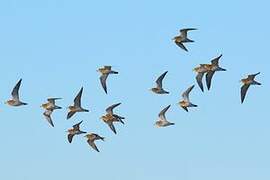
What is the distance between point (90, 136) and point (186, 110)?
9494 mm

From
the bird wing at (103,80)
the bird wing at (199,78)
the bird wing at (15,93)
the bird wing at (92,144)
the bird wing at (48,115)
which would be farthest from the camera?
the bird wing at (48,115)

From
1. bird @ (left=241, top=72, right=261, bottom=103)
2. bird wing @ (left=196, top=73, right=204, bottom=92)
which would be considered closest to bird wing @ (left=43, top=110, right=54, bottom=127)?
bird wing @ (left=196, top=73, right=204, bottom=92)

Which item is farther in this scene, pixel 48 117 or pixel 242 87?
pixel 48 117

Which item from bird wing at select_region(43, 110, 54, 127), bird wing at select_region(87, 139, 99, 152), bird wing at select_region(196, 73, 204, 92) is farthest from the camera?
bird wing at select_region(43, 110, 54, 127)

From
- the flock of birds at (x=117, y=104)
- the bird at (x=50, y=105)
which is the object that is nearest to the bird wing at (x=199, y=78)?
the flock of birds at (x=117, y=104)

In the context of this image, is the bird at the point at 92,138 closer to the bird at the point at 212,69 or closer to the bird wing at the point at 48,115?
the bird wing at the point at 48,115

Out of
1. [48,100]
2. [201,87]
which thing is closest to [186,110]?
[201,87]

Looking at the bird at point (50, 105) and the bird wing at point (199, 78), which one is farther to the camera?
the bird at point (50, 105)

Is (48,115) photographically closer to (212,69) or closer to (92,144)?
(92,144)

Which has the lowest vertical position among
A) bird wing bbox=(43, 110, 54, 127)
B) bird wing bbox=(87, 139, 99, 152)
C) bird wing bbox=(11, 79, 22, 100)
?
bird wing bbox=(87, 139, 99, 152)

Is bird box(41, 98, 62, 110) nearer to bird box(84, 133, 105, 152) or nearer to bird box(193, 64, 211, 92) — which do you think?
bird box(84, 133, 105, 152)

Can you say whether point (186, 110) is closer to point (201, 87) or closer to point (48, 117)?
point (201, 87)

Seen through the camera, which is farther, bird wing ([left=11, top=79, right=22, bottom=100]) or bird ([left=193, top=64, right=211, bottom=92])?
bird wing ([left=11, top=79, right=22, bottom=100])

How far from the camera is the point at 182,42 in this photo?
12094 centimetres
